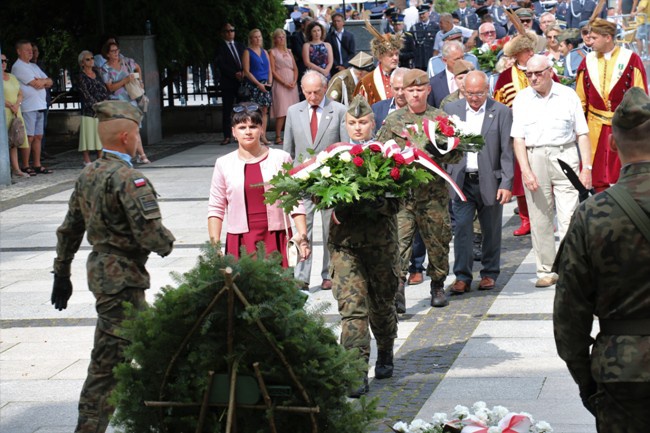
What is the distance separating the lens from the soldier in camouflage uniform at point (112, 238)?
20.3 ft

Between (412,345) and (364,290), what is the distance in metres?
1.32

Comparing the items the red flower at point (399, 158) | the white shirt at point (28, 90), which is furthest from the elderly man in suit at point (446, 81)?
the white shirt at point (28, 90)

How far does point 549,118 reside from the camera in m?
10.4

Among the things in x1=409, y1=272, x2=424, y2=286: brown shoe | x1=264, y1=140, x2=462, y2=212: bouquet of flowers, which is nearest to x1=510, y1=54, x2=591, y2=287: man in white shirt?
x1=409, y1=272, x2=424, y2=286: brown shoe

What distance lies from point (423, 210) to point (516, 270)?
6.20 ft

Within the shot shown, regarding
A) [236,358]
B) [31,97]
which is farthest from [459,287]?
[31,97]

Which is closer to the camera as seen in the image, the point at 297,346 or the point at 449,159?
the point at 297,346

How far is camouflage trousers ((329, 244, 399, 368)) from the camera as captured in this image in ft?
25.2

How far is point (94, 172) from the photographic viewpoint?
6305mm

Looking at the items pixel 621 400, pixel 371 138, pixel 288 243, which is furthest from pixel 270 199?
pixel 621 400

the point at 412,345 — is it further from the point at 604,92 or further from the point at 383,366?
the point at 604,92

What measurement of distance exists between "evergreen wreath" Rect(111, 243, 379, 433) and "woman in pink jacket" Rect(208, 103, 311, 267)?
3314mm

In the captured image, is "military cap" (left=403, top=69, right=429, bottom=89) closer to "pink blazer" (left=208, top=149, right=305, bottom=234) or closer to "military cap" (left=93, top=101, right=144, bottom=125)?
"pink blazer" (left=208, top=149, right=305, bottom=234)

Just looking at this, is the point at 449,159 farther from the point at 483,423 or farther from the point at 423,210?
the point at 483,423
